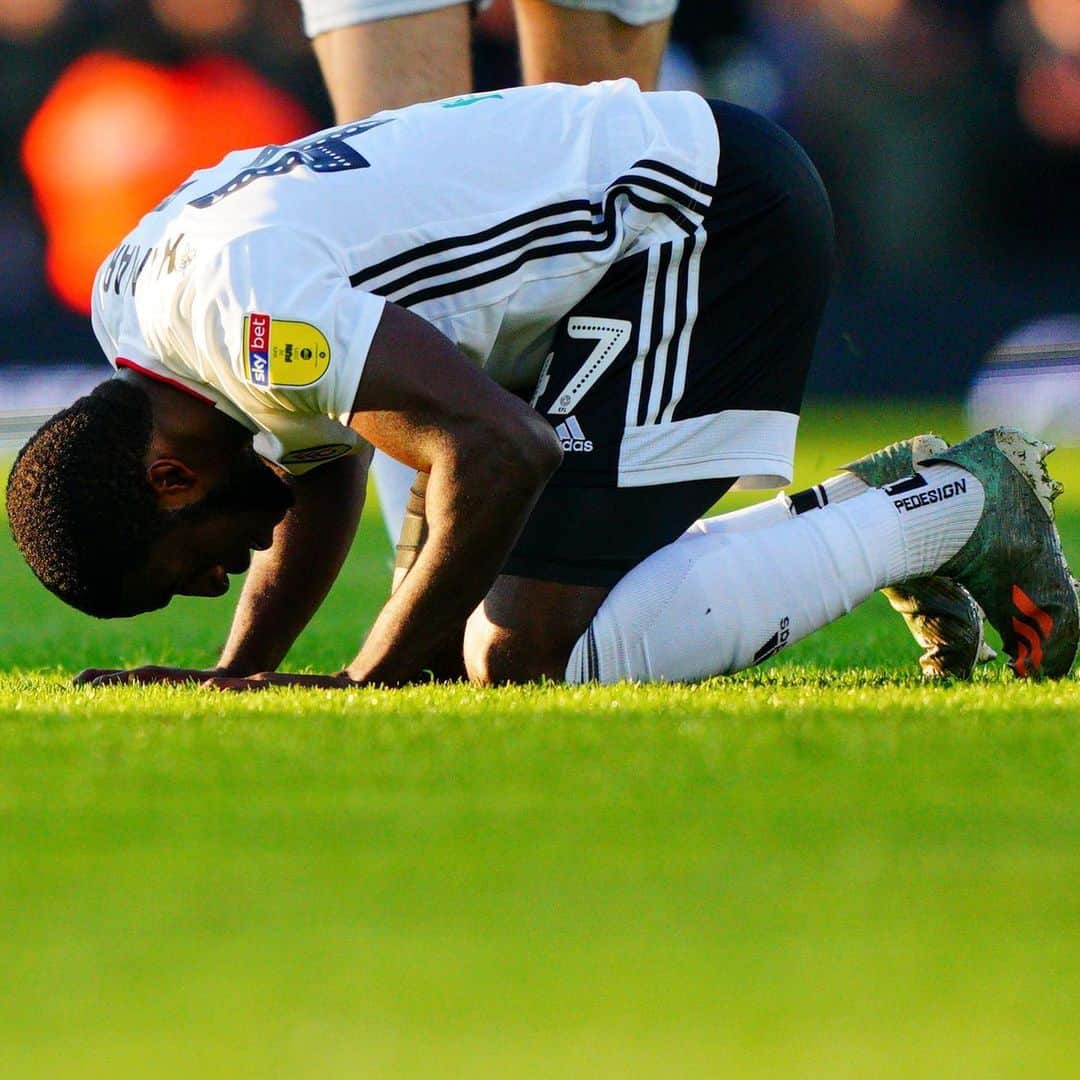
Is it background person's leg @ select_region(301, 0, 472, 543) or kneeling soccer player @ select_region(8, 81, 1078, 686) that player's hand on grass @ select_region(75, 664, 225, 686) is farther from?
background person's leg @ select_region(301, 0, 472, 543)

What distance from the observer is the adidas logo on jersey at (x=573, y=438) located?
3.28 m

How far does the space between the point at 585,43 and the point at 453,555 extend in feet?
5.87

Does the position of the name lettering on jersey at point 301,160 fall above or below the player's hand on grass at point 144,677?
above

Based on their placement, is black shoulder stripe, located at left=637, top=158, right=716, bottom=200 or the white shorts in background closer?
black shoulder stripe, located at left=637, top=158, right=716, bottom=200

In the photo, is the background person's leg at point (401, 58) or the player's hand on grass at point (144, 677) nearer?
the player's hand on grass at point (144, 677)

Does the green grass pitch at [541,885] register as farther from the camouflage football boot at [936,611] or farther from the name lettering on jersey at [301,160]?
the name lettering on jersey at [301,160]

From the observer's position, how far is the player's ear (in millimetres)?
3002

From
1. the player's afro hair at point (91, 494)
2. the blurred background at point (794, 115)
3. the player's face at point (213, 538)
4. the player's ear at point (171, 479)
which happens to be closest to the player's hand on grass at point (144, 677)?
the player's face at point (213, 538)

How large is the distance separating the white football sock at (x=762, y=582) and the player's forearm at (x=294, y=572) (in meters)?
0.63

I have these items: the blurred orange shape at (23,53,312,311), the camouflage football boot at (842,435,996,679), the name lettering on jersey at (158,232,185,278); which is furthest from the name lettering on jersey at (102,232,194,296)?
the blurred orange shape at (23,53,312,311)

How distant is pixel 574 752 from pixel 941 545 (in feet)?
4.02

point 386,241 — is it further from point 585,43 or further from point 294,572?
point 585,43

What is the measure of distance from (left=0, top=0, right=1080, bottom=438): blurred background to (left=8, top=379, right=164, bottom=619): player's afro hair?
817cm

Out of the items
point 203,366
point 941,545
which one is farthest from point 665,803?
point 941,545
